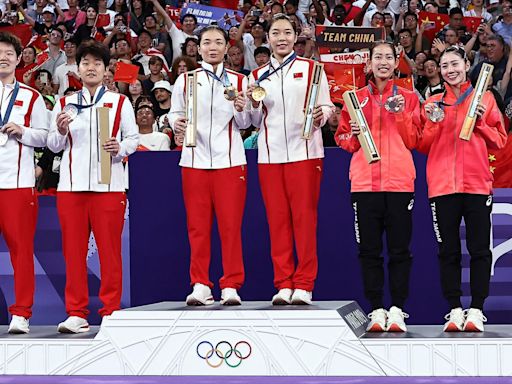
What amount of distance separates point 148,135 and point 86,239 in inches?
75.0

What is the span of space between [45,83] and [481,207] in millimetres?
6821

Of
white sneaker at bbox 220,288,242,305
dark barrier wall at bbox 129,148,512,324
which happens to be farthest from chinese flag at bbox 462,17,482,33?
white sneaker at bbox 220,288,242,305

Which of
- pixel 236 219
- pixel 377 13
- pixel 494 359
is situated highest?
pixel 377 13

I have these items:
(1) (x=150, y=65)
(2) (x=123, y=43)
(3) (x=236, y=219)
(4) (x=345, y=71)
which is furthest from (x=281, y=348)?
(2) (x=123, y=43)

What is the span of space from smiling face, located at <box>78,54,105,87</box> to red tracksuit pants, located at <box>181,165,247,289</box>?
107 centimetres

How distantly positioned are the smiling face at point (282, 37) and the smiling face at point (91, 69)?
1.40 m

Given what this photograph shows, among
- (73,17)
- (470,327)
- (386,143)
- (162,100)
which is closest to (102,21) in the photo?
(73,17)

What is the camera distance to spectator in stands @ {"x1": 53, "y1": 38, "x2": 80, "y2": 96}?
12.8 meters

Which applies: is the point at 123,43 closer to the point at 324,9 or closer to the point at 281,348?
the point at 324,9

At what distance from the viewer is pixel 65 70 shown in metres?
13.1

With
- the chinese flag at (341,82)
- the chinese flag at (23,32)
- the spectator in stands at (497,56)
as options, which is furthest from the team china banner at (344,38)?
the chinese flag at (23,32)

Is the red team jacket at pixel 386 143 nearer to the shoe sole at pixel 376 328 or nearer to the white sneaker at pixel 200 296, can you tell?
the shoe sole at pixel 376 328

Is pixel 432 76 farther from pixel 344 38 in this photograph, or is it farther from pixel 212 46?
pixel 212 46

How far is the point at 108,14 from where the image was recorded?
49.2 feet
